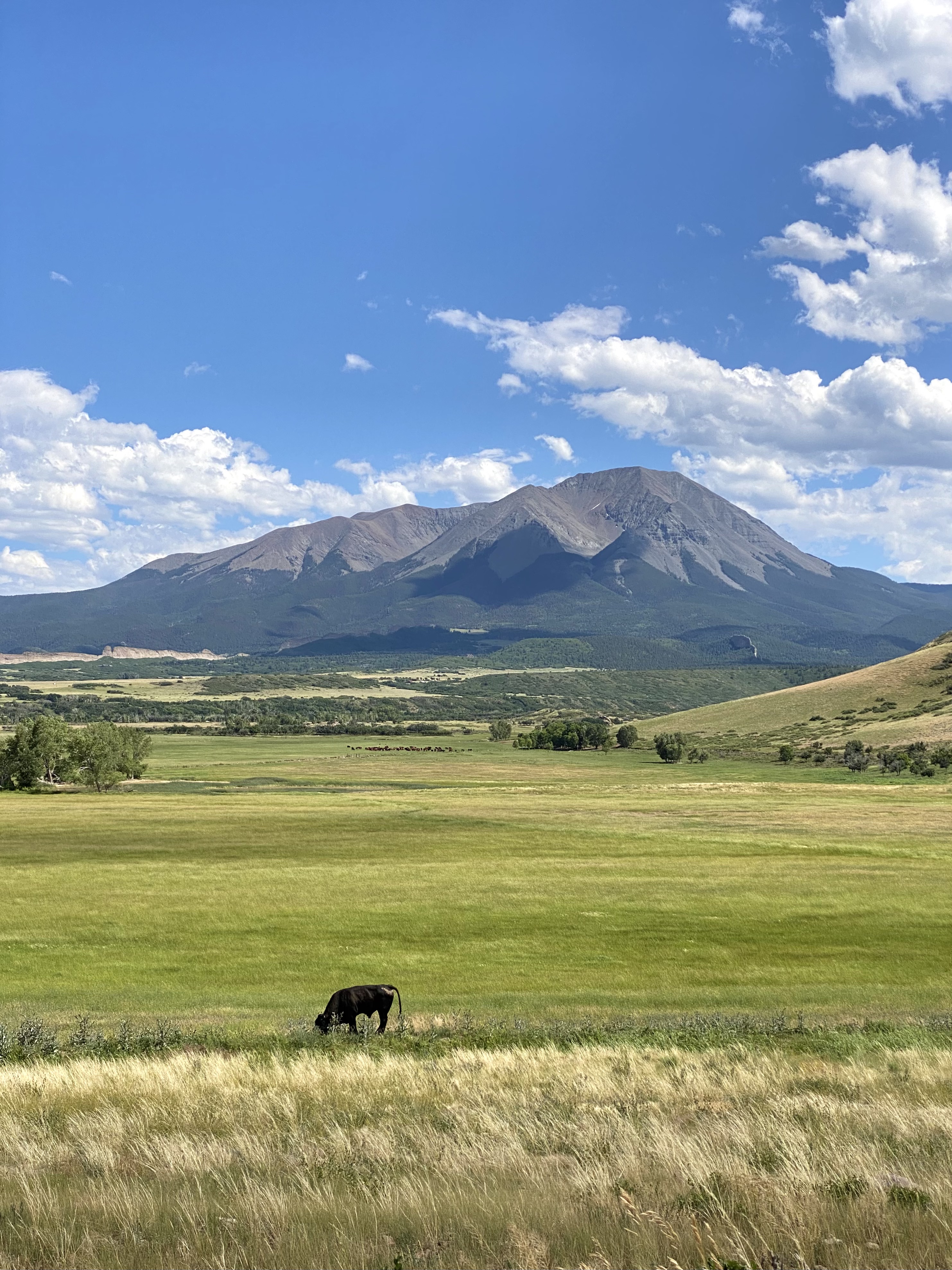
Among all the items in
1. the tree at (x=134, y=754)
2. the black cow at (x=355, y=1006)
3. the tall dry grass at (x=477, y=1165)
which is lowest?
the tree at (x=134, y=754)

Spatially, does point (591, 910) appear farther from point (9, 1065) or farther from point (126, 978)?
point (9, 1065)

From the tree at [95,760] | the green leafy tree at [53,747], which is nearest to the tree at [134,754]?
the tree at [95,760]

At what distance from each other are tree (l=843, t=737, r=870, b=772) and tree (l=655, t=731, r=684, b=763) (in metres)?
28.2

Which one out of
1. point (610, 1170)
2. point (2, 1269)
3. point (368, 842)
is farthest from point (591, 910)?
point (2, 1269)

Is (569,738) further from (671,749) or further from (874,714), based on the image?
(874,714)

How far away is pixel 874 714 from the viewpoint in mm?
170875

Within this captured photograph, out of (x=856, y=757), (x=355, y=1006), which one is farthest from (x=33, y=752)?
(x=856, y=757)

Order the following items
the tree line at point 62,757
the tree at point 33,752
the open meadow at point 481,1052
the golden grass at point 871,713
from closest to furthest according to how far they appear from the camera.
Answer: the open meadow at point 481,1052
the tree at point 33,752
the tree line at point 62,757
the golden grass at point 871,713

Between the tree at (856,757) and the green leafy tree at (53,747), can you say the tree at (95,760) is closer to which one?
the green leafy tree at (53,747)

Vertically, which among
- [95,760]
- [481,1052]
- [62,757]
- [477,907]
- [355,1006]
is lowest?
[95,760]

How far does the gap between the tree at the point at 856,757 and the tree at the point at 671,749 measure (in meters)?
28.2

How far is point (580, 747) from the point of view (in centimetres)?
18788

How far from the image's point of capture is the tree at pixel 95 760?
4333 inches

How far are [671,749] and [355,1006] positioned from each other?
5681 inches
